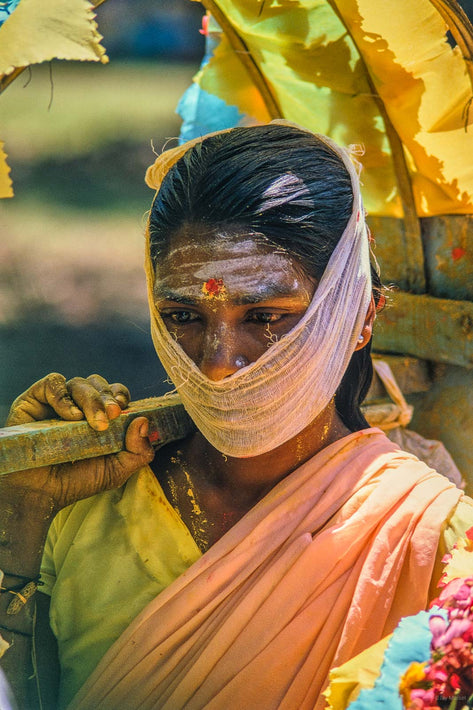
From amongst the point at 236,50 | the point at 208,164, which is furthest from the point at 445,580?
the point at 236,50

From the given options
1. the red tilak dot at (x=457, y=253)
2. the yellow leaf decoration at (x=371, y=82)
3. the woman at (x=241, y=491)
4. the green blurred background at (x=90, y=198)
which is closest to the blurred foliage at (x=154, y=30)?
the green blurred background at (x=90, y=198)

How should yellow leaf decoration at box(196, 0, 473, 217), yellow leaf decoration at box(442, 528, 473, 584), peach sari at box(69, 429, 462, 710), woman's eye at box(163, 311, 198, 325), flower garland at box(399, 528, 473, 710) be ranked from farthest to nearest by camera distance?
yellow leaf decoration at box(196, 0, 473, 217)
woman's eye at box(163, 311, 198, 325)
peach sari at box(69, 429, 462, 710)
yellow leaf decoration at box(442, 528, 473, 584)
flower garland at box(399, 528, 473, 710)

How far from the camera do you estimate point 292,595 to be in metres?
1.83

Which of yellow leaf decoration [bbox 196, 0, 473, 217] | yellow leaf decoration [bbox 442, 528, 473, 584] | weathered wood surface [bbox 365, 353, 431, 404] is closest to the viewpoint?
yellow leaf decoration [bbox 442, 528, 473, 584]

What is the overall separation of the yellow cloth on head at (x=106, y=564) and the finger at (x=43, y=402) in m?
0.30

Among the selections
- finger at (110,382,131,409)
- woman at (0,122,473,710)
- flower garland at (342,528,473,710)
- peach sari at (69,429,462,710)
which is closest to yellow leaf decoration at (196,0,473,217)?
woman at (0,122,473,710)

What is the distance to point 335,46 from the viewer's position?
113 inches

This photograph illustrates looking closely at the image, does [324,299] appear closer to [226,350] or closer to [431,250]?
[226,350]

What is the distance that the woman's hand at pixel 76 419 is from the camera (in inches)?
81.5

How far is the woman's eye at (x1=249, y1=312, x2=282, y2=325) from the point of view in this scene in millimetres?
1929

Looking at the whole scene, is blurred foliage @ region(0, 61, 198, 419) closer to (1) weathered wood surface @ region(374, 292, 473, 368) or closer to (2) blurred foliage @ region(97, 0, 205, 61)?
(2) blurred foliage @ region(97, 0, 205, 61)

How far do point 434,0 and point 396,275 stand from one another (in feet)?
3.92

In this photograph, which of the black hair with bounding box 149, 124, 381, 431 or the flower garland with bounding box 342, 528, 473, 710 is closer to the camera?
the flower garland with bounding box 342, 528, 473, 710

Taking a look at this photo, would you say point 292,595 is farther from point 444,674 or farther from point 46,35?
point 46,35
